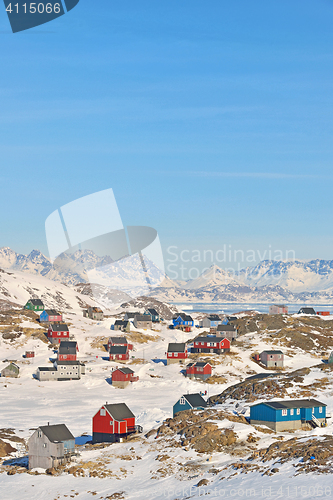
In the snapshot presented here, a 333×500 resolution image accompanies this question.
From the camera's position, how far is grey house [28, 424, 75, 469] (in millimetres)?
53406

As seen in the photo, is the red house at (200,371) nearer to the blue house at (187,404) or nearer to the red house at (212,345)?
the red house at (212,345)

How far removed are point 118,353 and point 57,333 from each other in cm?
1677

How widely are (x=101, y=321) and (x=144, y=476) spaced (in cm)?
10903

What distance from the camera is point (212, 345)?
4828 inches

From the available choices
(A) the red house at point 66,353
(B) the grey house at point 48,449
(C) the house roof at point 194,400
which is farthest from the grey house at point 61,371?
(B) the grey house at point 48,449

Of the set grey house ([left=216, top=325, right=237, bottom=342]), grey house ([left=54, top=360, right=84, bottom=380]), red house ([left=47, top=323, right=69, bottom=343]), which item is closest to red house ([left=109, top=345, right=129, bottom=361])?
red house ([left=47, top=323, right=69, bottom=343])

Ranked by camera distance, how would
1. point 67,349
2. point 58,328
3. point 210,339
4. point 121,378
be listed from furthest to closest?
point 58,328
point 210,339
point 67,349
point 121,378

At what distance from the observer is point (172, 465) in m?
52.0

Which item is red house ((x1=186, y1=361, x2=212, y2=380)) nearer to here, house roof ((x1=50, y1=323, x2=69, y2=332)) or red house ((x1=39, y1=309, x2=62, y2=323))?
house roof ((x1=50, y1=323, x2=69, y2=332))

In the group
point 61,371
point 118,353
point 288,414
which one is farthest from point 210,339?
point 288,414

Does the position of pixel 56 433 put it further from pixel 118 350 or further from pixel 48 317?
pixel 48 317

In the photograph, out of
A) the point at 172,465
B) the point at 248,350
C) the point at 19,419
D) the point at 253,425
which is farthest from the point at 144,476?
the point at 248,350

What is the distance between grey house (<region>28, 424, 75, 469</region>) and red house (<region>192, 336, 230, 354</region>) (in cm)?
7040

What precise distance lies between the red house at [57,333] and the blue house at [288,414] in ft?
236
